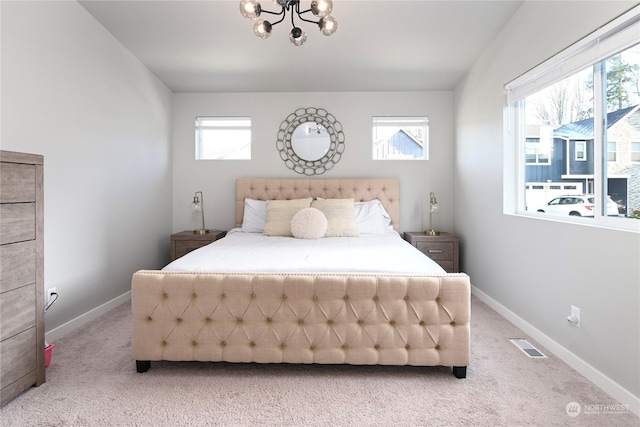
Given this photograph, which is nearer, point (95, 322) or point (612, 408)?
point (612, 408)

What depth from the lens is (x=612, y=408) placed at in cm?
164

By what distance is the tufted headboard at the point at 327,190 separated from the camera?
4168 millimetres

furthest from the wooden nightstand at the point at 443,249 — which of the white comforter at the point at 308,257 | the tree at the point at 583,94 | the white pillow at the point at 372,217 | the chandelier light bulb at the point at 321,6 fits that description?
the chandelier light bulb at the point at 321,6

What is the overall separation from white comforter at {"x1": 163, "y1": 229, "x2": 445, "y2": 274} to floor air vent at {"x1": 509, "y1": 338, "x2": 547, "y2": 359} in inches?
30.7

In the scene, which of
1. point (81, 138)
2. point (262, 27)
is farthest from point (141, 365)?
point (262, 27)

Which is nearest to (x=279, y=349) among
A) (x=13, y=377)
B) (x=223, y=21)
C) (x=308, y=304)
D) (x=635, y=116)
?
(x=308, y=304)

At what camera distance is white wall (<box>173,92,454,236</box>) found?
14.0ft

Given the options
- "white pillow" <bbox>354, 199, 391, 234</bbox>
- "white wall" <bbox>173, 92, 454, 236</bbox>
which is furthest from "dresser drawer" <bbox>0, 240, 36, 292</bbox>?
"white pillow" <bbox>354, 199, 391, 234</bbox>

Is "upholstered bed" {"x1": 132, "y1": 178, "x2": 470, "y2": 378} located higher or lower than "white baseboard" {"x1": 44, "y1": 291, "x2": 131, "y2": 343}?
higher

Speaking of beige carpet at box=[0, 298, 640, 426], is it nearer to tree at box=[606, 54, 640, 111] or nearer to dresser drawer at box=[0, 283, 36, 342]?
dresser drawer at box=[0, 283, 36, 342]

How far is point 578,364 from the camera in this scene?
1976mm

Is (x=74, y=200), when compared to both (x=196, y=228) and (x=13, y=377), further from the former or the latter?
(x=196, y=228)

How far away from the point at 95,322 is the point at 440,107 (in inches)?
171

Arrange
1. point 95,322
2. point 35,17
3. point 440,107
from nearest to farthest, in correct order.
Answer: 1. point 35,17
2. point 95,322
3. point 440,107
